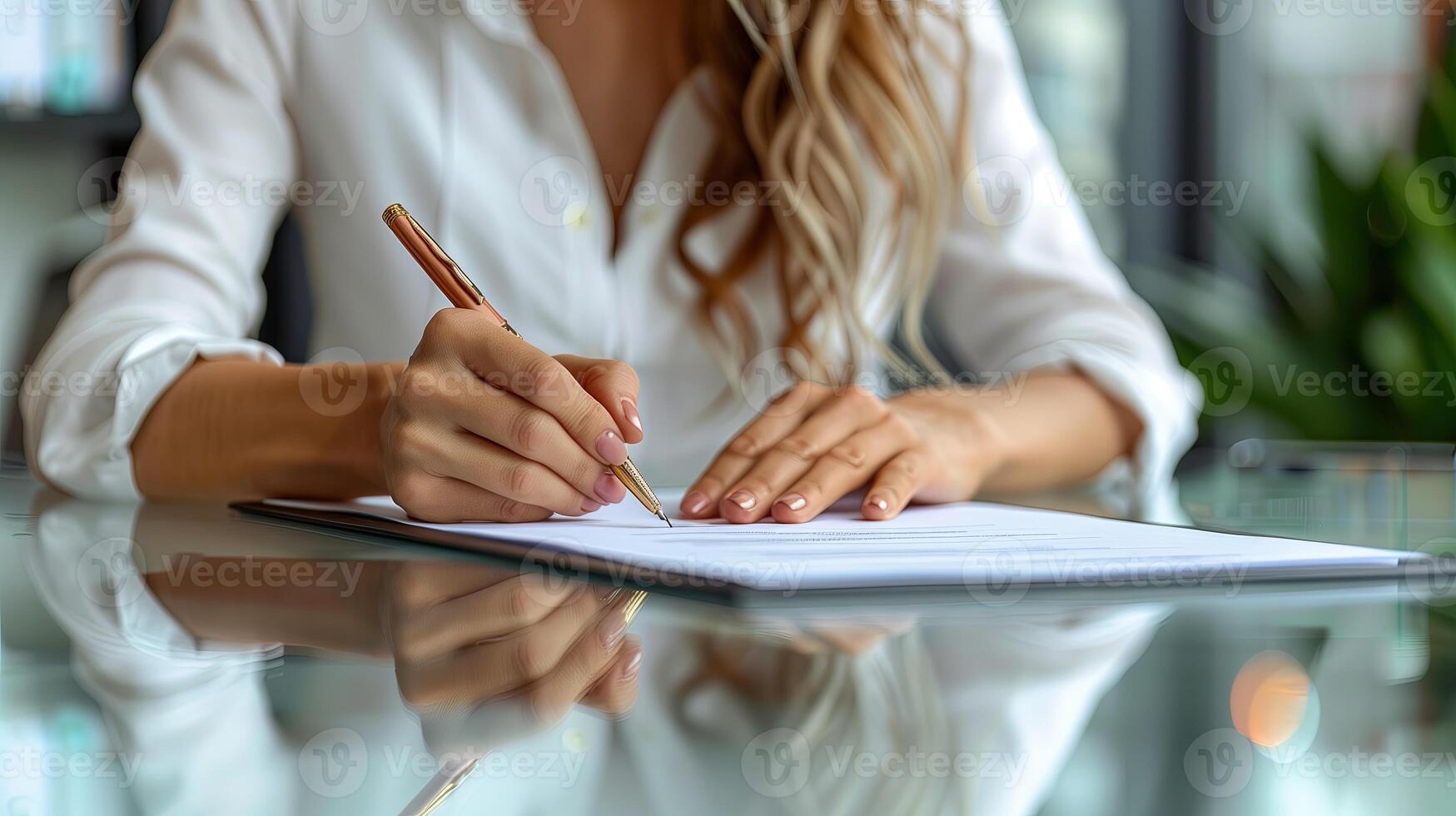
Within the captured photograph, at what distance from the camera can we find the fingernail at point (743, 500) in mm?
562

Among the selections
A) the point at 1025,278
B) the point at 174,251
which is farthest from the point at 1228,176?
the point at 174,251

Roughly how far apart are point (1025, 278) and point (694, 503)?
647 mm

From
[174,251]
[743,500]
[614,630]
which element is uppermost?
[614,630]

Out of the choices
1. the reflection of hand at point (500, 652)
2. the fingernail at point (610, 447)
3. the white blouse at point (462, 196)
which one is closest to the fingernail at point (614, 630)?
the reflection of hand at point (500, 652)

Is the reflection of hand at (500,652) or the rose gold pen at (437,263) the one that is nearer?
the reflection of hand at (500,652)

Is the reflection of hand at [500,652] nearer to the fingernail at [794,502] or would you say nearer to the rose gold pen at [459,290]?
the rose gold pen at [459,290]

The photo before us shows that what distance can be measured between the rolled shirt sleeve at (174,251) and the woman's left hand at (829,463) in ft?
1.34

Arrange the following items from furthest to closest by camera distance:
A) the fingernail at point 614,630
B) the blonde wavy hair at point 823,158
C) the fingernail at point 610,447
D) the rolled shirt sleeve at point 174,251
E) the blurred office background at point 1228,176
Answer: the blurred office background at point 1228,176
the blonde wavy hair at point 823,158
the rolled shirt sleeve at point 174,251
the fingernail at point 610,447
the fingernail at point 614,630

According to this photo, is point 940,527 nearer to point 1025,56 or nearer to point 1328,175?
point 1328,175

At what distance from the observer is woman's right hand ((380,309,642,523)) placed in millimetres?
548

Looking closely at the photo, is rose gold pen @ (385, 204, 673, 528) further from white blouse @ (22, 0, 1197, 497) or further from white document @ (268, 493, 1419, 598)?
white blouse @ (22, 0, 1197, 497)

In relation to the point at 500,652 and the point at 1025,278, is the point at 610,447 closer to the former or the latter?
the point at 500,652

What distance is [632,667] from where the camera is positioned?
31 centimetres

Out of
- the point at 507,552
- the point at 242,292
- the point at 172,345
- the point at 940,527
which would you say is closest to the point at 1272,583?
the point at 940,527
